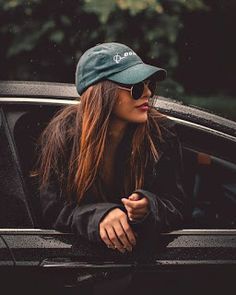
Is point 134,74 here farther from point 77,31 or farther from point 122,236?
point 77,31

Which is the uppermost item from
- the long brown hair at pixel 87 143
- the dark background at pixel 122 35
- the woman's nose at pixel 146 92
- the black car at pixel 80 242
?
the woman's nose at pixel 146 92

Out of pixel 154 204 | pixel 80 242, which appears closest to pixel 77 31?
pixel 80 242

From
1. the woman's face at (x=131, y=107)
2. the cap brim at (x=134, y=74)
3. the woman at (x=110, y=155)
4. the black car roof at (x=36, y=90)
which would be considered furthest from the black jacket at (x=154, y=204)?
the black car roof at (x=36, y=90)

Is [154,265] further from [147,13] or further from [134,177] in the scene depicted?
[147,13]

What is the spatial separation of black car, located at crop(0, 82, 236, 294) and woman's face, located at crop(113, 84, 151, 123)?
1.05 feet

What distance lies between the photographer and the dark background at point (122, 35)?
6609 mm

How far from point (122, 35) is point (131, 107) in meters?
3.83

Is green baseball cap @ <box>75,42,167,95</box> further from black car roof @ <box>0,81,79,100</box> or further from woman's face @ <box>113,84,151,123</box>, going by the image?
black car roof @ <box>0,81,79,100</box>

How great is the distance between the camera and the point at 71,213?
3055 millimetres

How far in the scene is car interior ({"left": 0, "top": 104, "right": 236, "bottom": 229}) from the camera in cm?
320

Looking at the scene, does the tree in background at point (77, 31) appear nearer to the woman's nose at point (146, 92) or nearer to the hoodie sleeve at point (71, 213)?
the woman's nose at point (146, 92)

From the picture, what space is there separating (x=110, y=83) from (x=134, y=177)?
1.22ft

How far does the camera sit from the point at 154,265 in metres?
3.10

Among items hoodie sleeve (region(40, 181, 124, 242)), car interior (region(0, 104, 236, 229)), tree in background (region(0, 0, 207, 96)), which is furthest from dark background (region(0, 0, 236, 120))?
hoodie sleeve (region(40, 181, 124, 242))
